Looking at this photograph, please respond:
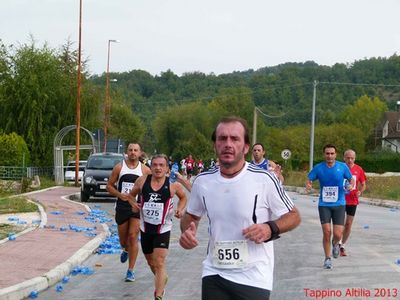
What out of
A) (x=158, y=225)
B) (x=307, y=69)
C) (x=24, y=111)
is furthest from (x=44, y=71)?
(x=307, y=69)

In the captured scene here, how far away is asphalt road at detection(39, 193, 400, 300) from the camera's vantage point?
950cm

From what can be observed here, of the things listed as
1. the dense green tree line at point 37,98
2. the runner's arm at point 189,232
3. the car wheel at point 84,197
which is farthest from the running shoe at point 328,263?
the dense green tree line at point 37,98

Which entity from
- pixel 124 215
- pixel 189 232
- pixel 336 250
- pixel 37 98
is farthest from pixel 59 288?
pixel 37 98

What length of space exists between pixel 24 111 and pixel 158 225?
39785 mm

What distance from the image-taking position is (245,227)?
501 centimetres

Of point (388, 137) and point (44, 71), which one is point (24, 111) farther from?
point (388, 137)

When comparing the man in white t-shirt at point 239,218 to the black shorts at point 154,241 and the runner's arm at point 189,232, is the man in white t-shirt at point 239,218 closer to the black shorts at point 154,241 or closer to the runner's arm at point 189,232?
the runner's arm at point 189,232

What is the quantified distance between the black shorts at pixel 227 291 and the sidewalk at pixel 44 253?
421cm

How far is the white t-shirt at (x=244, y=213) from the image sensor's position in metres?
5.00

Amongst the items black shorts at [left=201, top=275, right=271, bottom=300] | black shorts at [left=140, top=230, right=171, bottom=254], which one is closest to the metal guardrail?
black shorts at [left=140, top=230, right=171, bottom=254]

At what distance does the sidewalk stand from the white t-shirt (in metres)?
4.35

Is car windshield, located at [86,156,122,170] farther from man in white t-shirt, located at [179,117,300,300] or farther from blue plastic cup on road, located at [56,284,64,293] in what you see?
man in white t-shirt, located at [179,117,300,300]

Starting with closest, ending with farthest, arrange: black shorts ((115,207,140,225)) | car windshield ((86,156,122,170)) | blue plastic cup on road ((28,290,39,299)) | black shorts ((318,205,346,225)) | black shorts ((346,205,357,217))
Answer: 1. blue plastic cup on road ((28,290,39,299))
2. black shorts ((115,207,140,225))
3. black shorts ((318,205,346,225))
4. black shorts ((346,205,357,217))
5. car windshield ((86,156,122,170))

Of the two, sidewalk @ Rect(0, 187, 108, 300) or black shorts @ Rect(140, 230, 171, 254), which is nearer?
Answer: black shorts @ Rect(140, 230, 171, 254)
